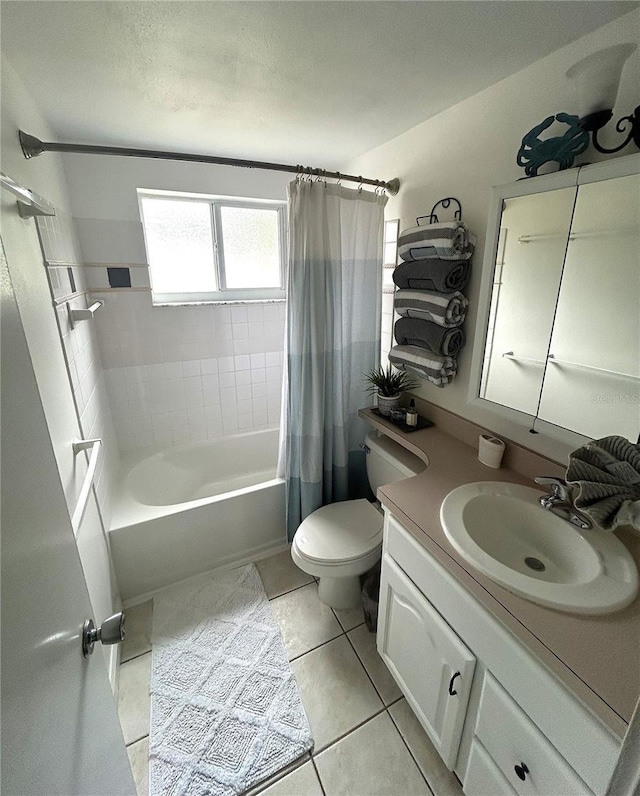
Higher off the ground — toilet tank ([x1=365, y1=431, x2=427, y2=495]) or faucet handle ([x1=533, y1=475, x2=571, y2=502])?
faucet handle ([x1=533, y1=475, x2=571, y2=502])

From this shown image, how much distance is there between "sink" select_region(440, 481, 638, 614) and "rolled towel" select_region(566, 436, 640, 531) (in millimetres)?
105

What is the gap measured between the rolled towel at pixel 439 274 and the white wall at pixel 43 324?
4.63 feet

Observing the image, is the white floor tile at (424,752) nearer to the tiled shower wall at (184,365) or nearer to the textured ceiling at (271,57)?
the tiled shower wall at (184,365)

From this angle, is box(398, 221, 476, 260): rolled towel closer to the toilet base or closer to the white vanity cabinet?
the white vanity cabinet

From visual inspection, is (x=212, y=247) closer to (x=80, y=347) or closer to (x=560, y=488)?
(x=80, y=347)

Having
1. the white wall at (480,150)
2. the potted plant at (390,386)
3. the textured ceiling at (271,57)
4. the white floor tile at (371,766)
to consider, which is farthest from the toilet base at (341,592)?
the textured ceiling at (271,57)

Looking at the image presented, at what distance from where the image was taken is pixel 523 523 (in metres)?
1.18

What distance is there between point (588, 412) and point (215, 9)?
155 centimetres

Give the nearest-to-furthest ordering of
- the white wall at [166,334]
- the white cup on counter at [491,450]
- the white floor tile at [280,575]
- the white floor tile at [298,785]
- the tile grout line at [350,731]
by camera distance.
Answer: the white floor tile at [298,785], the tile grout line at [350,731], the white cup on counter at [491,450], the white floor tile at [280,575], the white wall at [166,334]

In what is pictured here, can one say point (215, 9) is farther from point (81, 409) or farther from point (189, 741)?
point (189, 741)

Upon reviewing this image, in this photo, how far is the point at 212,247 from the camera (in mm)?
2486

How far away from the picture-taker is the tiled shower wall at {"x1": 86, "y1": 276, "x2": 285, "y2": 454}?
7.36ft

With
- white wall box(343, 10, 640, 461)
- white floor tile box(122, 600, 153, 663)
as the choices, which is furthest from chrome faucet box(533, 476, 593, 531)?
white floor tile box(122, 600, 153, 663)

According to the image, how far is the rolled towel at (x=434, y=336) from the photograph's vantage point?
59.5 inches
